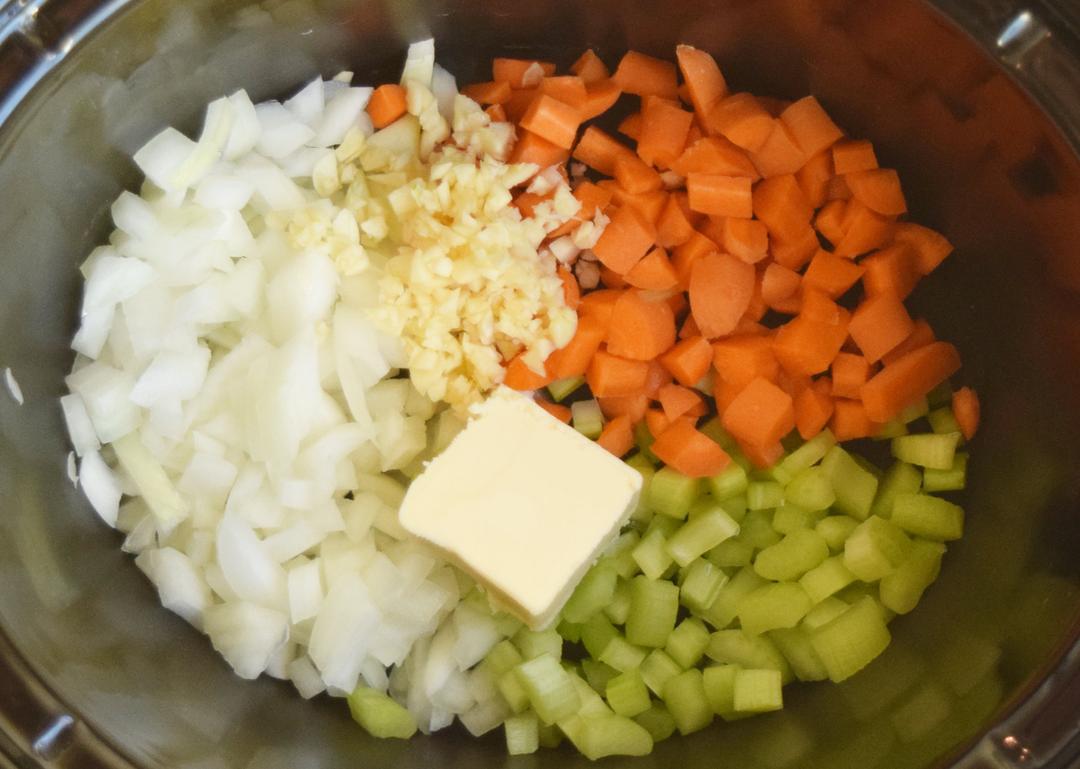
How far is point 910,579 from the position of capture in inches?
56.2

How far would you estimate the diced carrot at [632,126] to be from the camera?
164cm

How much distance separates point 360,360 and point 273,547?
331 mm

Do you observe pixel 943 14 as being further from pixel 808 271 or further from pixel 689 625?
pixel 689 625

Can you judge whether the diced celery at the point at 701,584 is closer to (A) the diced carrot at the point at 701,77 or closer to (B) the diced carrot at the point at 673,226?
(B) the diced carrot at the point at 673,226

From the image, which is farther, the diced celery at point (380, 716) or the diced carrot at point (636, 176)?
the diced carrot at point (636, 176)

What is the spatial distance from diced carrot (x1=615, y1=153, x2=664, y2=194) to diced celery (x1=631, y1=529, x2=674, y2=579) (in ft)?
1.95

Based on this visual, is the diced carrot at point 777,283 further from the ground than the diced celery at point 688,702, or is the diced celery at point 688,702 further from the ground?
the diced carrot at point 777,283

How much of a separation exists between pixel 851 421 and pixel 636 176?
1.84 ft

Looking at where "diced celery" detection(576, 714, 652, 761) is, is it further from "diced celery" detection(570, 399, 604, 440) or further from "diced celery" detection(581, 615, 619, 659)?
"diced celery" detection(570, 399, 604, 440)

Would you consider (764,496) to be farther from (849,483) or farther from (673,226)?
(673,226)

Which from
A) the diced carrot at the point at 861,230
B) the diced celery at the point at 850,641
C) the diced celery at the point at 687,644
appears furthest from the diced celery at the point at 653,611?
the diced carrot at the point at 861,230

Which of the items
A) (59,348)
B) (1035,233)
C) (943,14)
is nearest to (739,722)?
(1035,233)

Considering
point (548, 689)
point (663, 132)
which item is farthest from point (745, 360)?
point (548, 689)

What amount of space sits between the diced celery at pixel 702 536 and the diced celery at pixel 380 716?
508 mm
